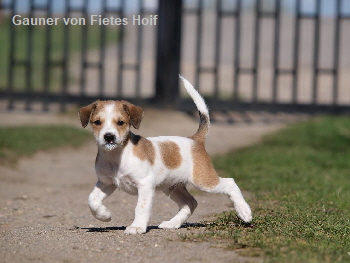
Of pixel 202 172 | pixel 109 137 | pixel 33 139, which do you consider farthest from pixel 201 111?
pixel 33 139

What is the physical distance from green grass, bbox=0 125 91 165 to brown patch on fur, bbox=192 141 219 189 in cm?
581

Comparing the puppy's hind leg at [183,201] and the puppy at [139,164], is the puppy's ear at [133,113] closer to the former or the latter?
the puppy at [139,164]

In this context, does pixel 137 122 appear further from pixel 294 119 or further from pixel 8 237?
pixel 294 119

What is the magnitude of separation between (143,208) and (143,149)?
503mm

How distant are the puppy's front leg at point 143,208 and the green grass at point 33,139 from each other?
600 centimetres

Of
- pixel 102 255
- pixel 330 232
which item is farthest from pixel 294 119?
pixel 102 255

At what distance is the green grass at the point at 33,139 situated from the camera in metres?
12.1

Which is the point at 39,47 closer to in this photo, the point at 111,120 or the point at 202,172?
the point at 202,172

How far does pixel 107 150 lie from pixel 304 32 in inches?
1259

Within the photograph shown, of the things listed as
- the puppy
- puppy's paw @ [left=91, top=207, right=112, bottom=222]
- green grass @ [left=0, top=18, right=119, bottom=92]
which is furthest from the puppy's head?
green grass @ [left=0, top=18, right=119, bottom=92]

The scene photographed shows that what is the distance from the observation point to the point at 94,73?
32.9 meters

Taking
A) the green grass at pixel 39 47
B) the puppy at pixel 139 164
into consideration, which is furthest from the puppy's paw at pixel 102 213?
the green grass at pixel 39 47

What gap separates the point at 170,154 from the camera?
6246 millimetres

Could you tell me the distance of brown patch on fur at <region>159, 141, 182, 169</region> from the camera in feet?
20.3
